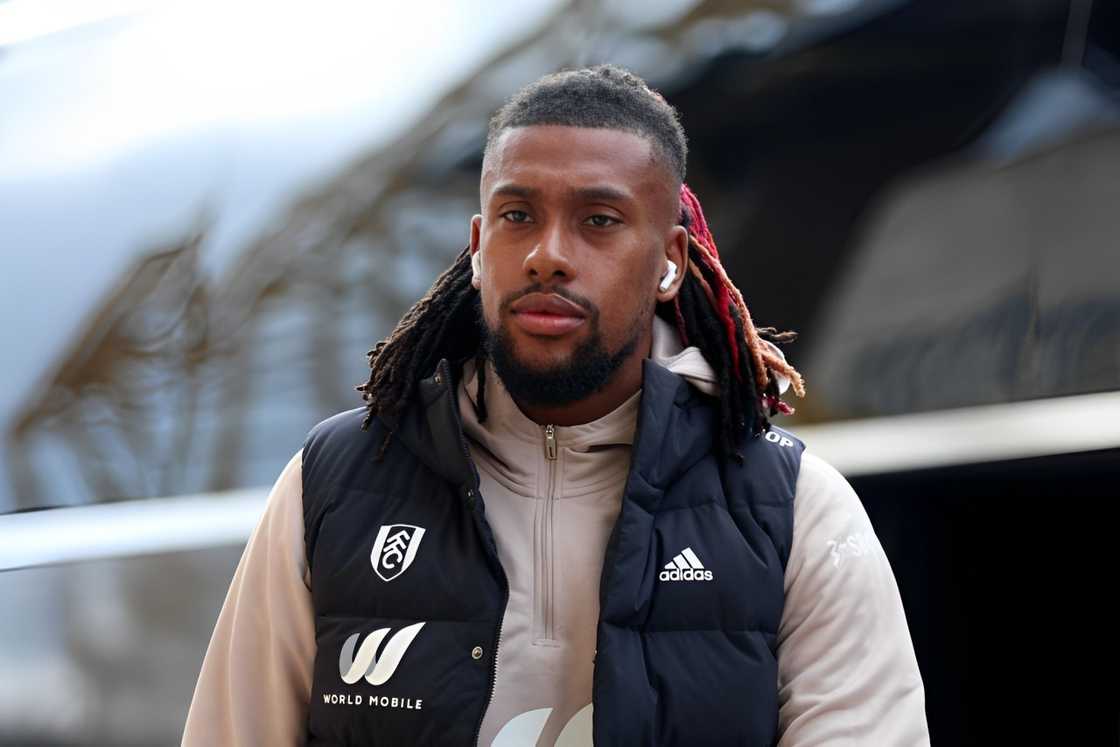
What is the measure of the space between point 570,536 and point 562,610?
0.10 metres

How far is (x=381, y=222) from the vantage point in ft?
11.8

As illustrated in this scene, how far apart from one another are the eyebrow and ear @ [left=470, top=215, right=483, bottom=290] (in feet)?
0.33

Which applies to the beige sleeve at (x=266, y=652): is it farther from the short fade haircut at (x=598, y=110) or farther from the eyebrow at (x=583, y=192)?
the short fade haircut at (x=598, y=110)

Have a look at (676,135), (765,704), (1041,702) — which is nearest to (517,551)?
(765,704)

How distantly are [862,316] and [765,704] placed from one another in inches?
73.0

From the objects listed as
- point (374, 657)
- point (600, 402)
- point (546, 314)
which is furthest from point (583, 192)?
point (374, 657)

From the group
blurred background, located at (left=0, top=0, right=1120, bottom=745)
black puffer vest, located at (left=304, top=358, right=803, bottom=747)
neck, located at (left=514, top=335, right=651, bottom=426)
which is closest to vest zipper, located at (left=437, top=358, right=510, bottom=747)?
black puffer vest, located at (left=304, top=358, right=803, bottom=747)

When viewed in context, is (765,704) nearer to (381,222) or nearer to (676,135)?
(676,135)

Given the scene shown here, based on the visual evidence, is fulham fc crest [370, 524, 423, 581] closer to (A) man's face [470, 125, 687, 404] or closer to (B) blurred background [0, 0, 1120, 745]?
(A) man's face [470, 125, 687, 404]

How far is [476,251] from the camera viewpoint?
7.23ft

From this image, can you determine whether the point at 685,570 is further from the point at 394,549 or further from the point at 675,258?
the point at 675,258

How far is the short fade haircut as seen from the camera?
81.7 inches

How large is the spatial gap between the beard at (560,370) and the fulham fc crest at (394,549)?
25cm

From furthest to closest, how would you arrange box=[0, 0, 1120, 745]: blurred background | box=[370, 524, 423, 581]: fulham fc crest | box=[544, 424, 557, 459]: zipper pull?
box=[0, 0, 1120, 745]: blurred background, box=[544, 424, 557, 459]: zipper pull, box=[370, 524, 423, 581]: fulham fc crest
